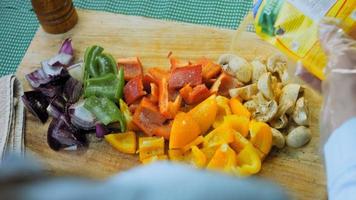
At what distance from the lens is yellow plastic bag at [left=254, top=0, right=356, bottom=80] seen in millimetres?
845

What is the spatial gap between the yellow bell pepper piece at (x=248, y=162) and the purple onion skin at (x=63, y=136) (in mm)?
346

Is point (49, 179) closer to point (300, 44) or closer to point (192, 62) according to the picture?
point (300, 44)

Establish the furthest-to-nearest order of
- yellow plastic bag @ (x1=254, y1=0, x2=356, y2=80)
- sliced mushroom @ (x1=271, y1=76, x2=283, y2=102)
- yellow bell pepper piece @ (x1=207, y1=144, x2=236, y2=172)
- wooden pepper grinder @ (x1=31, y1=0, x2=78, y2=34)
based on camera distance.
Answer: wooden pepper grinder @ (x1=31, y1=0, x2=78, y2=34) → sliced mushroom @ (x1=271, y1=76, x2=283, y2=102) → yellow bell pepper piece @ (x1=207, y1=144, x2=236, y2=172) → yellow plastic bag @ (x1=254, y1=0, x2=356, y2=80)

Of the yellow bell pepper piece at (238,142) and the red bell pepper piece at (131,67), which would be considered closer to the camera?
the yellow bell pepper piece at (238,142)

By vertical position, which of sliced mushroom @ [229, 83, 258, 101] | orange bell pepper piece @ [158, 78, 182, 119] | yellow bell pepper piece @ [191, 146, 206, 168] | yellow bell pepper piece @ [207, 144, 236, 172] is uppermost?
sliced mushroom @ [229, 83, 258, 101]

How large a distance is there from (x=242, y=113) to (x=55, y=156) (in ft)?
1.39

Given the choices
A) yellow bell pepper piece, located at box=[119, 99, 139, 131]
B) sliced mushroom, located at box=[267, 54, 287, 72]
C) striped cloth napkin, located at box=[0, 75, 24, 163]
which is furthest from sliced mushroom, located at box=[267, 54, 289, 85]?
striped cloth napkin, located at box=[0, 75, 24, 163]

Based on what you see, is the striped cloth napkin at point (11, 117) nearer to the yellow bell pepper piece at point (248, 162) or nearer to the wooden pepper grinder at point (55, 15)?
the wooden pepper grinder at point (55, 15)

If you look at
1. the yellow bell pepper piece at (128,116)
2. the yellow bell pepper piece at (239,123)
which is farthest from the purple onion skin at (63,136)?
the yellow bell pepper piece at (239,123)

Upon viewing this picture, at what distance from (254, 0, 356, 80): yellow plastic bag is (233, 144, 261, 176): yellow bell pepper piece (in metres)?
0.20

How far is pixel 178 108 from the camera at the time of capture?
1.07m

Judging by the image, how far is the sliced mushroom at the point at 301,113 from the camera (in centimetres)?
102

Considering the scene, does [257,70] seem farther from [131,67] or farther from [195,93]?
[131,67]

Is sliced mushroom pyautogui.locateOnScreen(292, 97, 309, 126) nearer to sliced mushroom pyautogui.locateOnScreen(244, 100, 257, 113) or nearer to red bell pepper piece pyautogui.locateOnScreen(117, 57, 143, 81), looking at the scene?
sliced mushroom pyautogui.locateOnScreen(244, 100, 257, 113)
